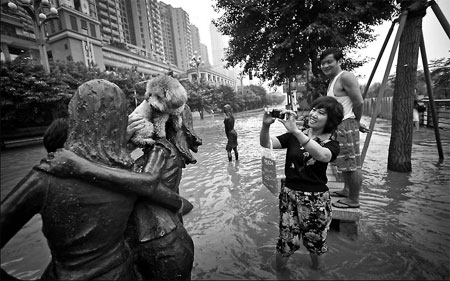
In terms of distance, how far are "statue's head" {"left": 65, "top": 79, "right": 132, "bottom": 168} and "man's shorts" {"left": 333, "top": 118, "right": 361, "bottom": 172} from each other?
2328 mm

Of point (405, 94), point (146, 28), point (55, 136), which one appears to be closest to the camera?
point (55, 136)

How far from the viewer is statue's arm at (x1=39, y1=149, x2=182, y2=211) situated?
95 centimetres

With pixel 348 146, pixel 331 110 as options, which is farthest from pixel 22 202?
pixel 348 146

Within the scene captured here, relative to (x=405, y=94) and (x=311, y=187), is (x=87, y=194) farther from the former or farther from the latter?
(x=405, y=94)

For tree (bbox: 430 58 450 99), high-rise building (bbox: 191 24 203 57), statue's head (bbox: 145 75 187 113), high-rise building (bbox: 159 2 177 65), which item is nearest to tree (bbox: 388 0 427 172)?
high-rise building (bbox: 191 24 203 57)

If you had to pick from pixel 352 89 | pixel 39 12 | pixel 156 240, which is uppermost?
pixel 39 12

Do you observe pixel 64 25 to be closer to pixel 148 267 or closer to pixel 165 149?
pixel 165 149

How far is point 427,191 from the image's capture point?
358 centimetres

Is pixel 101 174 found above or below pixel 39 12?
below

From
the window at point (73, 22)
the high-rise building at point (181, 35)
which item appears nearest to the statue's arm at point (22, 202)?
the window at point (73, 22)

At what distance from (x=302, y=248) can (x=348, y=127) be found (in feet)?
4.56

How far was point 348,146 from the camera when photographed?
8.49 ft

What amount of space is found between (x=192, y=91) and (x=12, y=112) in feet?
97.4

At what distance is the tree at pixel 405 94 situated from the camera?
4.25 meters
